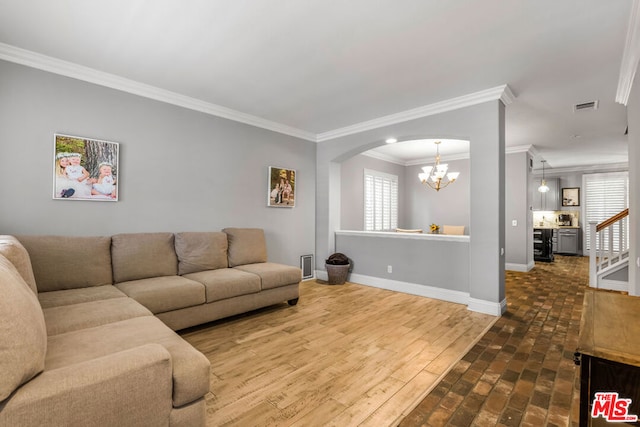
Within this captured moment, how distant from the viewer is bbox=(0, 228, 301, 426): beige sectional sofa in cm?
113

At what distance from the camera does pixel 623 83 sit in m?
3.36

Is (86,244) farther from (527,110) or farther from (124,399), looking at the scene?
(527,110)

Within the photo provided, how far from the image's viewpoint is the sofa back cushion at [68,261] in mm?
2678

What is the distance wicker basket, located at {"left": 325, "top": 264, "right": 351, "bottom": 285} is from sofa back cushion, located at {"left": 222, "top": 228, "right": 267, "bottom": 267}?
1354mm

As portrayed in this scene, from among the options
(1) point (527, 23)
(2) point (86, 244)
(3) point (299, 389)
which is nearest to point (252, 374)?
(3) point (299, 389)

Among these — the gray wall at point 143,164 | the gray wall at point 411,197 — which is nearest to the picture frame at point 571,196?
the gray wall at point 411,197

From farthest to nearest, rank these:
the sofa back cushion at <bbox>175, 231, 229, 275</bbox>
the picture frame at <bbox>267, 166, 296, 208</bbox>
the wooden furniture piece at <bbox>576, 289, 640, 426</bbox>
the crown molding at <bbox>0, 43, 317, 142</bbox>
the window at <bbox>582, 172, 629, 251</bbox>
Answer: the window at <bbox>582, 172, 629, 251</bbox>
the picture frame at <bbox>267, 166, 296, 208</bbox>
the sofa back cushion at <bbox>175, 231, 229, 275</bbox>
the crown molding at <bbox>0, 43, 317, 142</bbox>
the wooden furniture piece at <bbox>576, 289, 640, 426</bbox>

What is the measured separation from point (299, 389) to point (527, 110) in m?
4.73

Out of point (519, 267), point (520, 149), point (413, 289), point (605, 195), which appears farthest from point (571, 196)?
point (413, 289)

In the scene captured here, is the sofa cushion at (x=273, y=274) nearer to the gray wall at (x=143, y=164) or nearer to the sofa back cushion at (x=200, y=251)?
the sofa back cushion at (x=200, y=251)

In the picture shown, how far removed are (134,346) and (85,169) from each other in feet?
8.20

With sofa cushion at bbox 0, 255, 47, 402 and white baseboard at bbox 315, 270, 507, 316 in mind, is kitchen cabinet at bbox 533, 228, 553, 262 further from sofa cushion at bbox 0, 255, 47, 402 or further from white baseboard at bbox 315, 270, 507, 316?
sofa cushion at bbox 0, 255, 47, 402

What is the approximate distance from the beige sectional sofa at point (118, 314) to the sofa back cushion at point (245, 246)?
0.01 meters

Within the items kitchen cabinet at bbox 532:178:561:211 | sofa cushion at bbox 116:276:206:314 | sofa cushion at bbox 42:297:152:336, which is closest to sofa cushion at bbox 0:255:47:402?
sofa cushion at bbox 42:297:152:336
